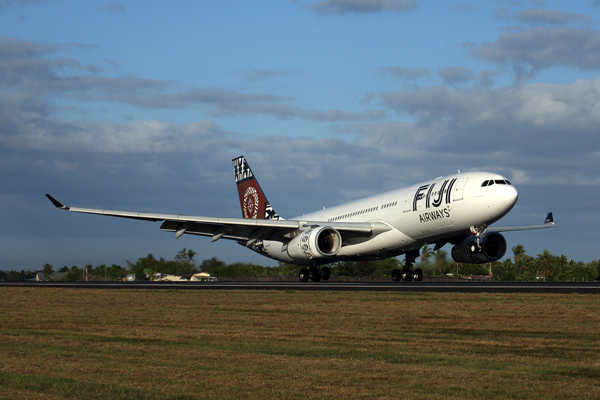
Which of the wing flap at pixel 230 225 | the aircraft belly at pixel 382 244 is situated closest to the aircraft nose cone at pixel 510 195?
the aircraft belly at pixel 382 244

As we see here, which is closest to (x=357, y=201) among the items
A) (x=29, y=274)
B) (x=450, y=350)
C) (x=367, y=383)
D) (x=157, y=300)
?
(x=157, y=300)

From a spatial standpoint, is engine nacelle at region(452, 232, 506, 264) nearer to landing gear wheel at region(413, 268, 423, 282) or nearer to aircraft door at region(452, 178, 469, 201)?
landing gear wheel at region(413, 268, 423, 282)

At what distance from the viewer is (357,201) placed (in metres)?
39.7

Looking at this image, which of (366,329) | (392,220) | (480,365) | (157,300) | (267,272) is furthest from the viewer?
(267,272)

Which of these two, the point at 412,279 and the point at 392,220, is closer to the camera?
the point at 392,220

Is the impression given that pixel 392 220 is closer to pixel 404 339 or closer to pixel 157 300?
pixel 157 300

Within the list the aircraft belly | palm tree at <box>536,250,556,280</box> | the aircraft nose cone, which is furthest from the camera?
palm tree at <box>536,250,556,280</box>

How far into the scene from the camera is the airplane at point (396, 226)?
30406 mm

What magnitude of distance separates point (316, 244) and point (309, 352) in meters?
25.5

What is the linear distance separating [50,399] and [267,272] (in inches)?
2271

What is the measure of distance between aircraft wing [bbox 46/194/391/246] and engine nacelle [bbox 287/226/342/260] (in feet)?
2.19

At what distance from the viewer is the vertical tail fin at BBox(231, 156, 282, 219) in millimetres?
48219

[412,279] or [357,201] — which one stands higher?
[357,201]

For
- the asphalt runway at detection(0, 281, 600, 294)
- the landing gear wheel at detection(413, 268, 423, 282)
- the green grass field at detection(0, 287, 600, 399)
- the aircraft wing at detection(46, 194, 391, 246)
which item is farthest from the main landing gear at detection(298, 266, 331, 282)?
the green grass field at detection(0, 287, 600, 399)
